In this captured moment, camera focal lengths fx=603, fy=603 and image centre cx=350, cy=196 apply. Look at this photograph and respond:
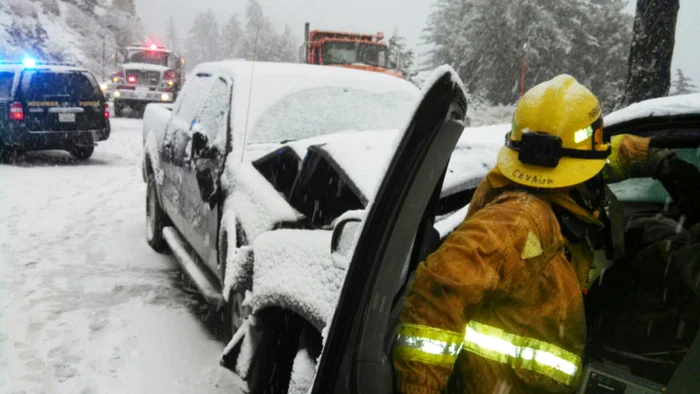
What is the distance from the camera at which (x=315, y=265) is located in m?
2.38

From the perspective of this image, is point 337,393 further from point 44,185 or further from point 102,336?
point 44,185

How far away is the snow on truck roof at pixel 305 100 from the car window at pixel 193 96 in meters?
0.20

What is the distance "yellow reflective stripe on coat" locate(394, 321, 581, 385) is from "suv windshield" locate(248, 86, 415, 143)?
2.57 m

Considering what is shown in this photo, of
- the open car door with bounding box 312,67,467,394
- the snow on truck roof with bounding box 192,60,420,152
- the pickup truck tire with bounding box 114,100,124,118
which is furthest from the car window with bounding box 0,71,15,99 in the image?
the pickup truck tire with bounding box 114,100,124,118

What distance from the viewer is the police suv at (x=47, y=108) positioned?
10.0 m

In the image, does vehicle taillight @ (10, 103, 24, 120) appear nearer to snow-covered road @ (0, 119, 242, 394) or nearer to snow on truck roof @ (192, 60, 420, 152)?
snow-covered road @ (0, 119, 242, 394)

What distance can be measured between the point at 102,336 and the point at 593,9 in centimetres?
2598

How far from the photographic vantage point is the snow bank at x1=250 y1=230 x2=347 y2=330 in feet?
7.30

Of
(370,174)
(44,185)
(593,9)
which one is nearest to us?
(370,174)

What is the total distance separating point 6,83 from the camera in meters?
10.1

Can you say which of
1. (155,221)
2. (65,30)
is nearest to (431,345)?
(155,221)

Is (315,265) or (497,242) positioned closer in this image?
(497,242)

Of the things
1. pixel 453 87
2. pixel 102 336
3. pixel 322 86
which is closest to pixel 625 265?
pixel 453 87

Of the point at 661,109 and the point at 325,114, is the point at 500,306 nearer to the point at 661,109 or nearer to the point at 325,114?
the point at 661,109
